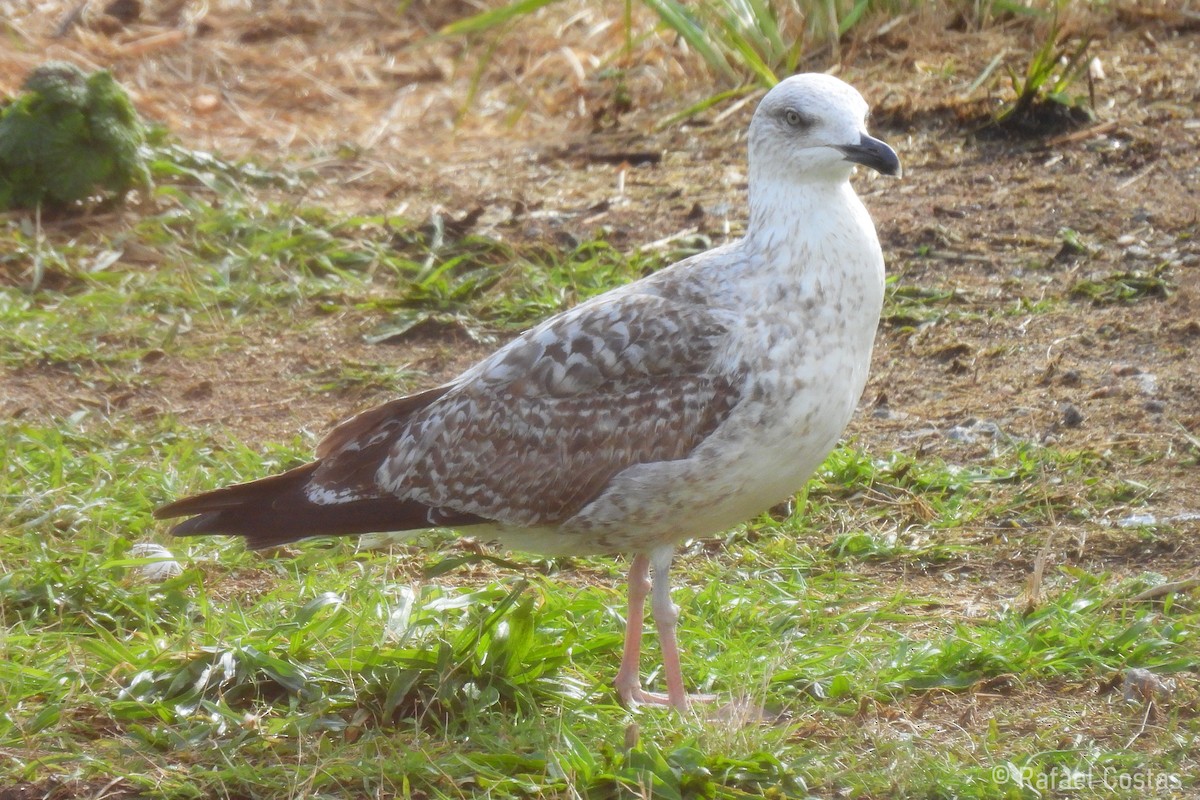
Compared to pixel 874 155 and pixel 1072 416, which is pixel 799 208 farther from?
pixel 1072 416


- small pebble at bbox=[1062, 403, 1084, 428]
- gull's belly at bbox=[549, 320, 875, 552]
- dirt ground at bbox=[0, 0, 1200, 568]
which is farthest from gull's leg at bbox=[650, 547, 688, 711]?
small pebble at bbox=[1062, 403, 1084, 428]

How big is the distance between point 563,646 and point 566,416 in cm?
65

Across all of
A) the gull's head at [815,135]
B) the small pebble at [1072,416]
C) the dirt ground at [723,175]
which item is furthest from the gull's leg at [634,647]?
the small pebble at [1072,416]

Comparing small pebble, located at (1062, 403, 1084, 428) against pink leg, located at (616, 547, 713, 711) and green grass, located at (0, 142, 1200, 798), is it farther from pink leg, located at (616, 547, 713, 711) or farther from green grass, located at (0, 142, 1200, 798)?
pink leg, located at (616, 547, 713, 711)

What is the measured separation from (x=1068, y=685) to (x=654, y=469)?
1261mm

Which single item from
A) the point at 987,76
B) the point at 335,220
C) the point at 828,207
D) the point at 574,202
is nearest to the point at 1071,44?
the point at 987,76

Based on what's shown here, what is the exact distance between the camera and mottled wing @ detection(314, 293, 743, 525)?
418 centimetres

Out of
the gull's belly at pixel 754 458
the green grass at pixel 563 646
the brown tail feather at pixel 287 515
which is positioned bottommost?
the green grass at pixel 563 646

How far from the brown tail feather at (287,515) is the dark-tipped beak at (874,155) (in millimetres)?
1490

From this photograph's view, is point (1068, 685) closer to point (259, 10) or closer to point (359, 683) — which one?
point (359, 683)

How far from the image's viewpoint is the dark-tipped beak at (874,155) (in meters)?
4.20

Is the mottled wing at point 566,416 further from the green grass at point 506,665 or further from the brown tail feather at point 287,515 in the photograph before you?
the green grass at point 506,665

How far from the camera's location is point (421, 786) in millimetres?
3787

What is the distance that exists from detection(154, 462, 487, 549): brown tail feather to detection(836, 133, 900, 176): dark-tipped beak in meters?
1.49
